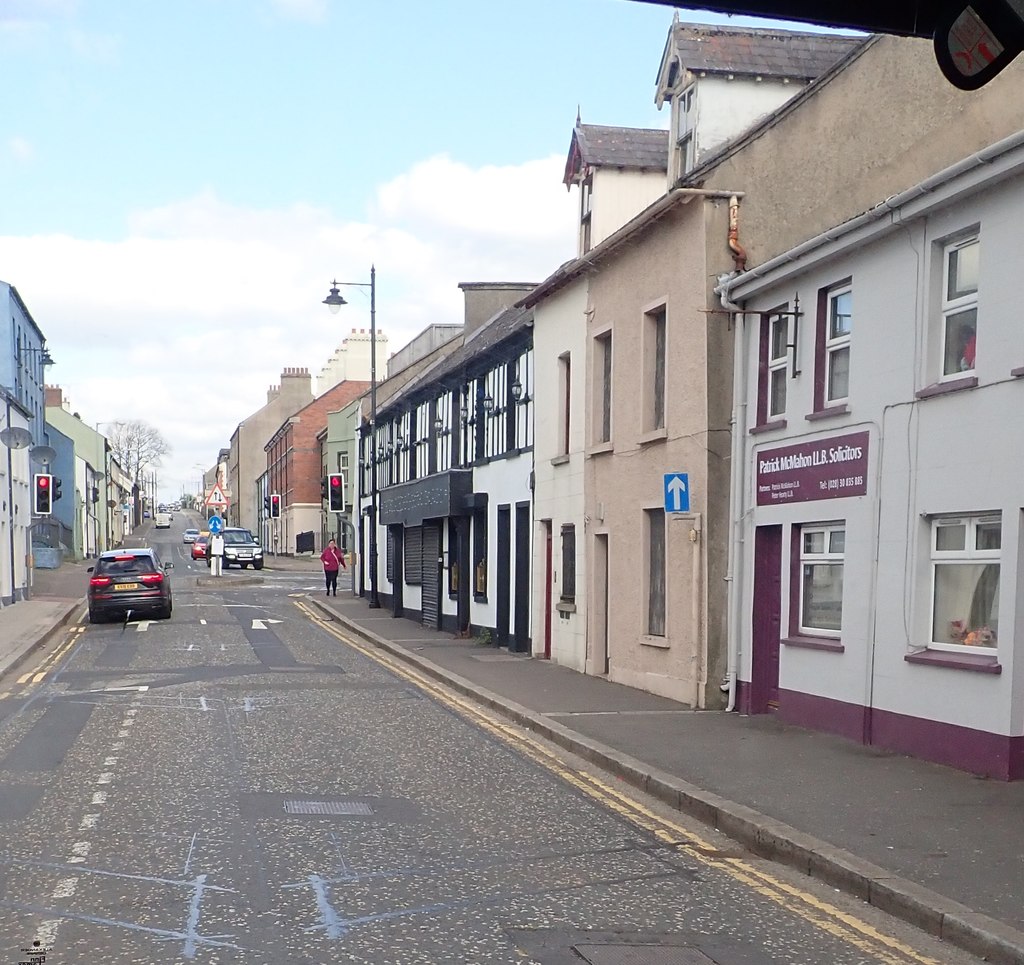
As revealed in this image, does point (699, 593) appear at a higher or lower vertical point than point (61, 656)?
higher

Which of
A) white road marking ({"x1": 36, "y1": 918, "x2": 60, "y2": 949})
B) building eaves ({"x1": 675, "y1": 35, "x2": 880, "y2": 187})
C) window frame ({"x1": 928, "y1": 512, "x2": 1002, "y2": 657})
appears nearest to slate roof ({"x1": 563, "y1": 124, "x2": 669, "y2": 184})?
building eaves ({"x1": 675, "y1": 35, "x2": 880, "y2": 187})

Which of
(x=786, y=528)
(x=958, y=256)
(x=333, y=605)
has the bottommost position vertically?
(x=333, y=605)

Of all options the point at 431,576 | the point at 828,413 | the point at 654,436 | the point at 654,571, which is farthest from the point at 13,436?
the point at 828,413

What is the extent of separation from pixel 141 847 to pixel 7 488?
106 ft

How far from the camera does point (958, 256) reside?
11.5m

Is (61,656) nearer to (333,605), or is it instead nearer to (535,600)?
(535,600)

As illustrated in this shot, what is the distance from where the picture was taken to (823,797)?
379 inches

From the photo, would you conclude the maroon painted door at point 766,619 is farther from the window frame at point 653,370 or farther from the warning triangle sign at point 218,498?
the warning triangle sign at point 218,498

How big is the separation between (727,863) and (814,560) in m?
6.22

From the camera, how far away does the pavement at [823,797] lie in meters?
6.78

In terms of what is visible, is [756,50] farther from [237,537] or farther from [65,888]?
[237,537]

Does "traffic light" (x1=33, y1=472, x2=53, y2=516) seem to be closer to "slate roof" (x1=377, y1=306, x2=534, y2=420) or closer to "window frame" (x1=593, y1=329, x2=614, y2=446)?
"slate roof" (x1=377, y1=306, x2=534, y2=420)

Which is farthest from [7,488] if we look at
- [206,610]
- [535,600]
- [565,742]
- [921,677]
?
[921,677]

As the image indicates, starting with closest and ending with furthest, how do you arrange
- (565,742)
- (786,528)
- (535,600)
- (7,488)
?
1. (565,742)
2. (786,528)
3. (535,600)
4. (7,488)
